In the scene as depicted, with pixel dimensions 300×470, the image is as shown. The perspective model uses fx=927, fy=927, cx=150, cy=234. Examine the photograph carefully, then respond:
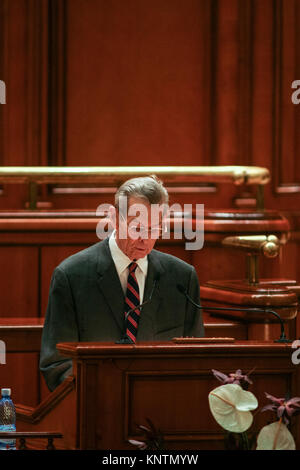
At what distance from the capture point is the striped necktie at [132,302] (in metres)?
3.13

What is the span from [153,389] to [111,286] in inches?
33.6

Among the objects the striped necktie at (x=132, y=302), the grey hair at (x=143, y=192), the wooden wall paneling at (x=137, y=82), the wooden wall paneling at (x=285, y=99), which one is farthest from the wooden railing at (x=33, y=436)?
the wooden wall paneling at (x=285, y=99)

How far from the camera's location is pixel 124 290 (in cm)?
324

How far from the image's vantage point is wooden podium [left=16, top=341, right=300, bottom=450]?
7.70ft

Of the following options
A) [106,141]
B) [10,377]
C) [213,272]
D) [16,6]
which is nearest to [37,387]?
[10,377]

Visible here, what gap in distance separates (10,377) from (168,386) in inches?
68.0

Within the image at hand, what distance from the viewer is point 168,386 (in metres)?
2.41

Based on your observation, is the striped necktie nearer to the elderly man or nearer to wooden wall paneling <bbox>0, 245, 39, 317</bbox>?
the elderly man

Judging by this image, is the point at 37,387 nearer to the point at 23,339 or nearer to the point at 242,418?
the point at 23,339

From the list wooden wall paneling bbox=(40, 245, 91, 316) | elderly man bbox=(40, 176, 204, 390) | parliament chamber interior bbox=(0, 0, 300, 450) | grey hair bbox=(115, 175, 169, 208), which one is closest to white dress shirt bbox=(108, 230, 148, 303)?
elderly man bbox=(40, 176, 204, 390)

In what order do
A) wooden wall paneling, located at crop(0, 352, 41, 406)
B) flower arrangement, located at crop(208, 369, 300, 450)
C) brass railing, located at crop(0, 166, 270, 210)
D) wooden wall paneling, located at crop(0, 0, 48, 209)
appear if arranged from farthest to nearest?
wooden wall paneling, located at crop(0, 0, 48, 209) → brass railing, located at crop(0, 166, 270, 210) → wooden wall paneling, located at crop(0, 352, 41, 406) → flower arrangement, located at crop(208, 369, 300, 450)

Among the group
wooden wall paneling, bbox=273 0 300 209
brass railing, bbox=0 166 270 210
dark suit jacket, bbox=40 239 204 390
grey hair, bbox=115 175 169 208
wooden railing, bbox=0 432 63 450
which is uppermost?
wooden wall paneling, bbox=273 0 300 209

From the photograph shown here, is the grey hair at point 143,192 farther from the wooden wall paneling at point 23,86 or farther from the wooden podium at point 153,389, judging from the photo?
the wooden wall paneling at point 23,86

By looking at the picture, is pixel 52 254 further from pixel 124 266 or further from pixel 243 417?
pixel 243 417
